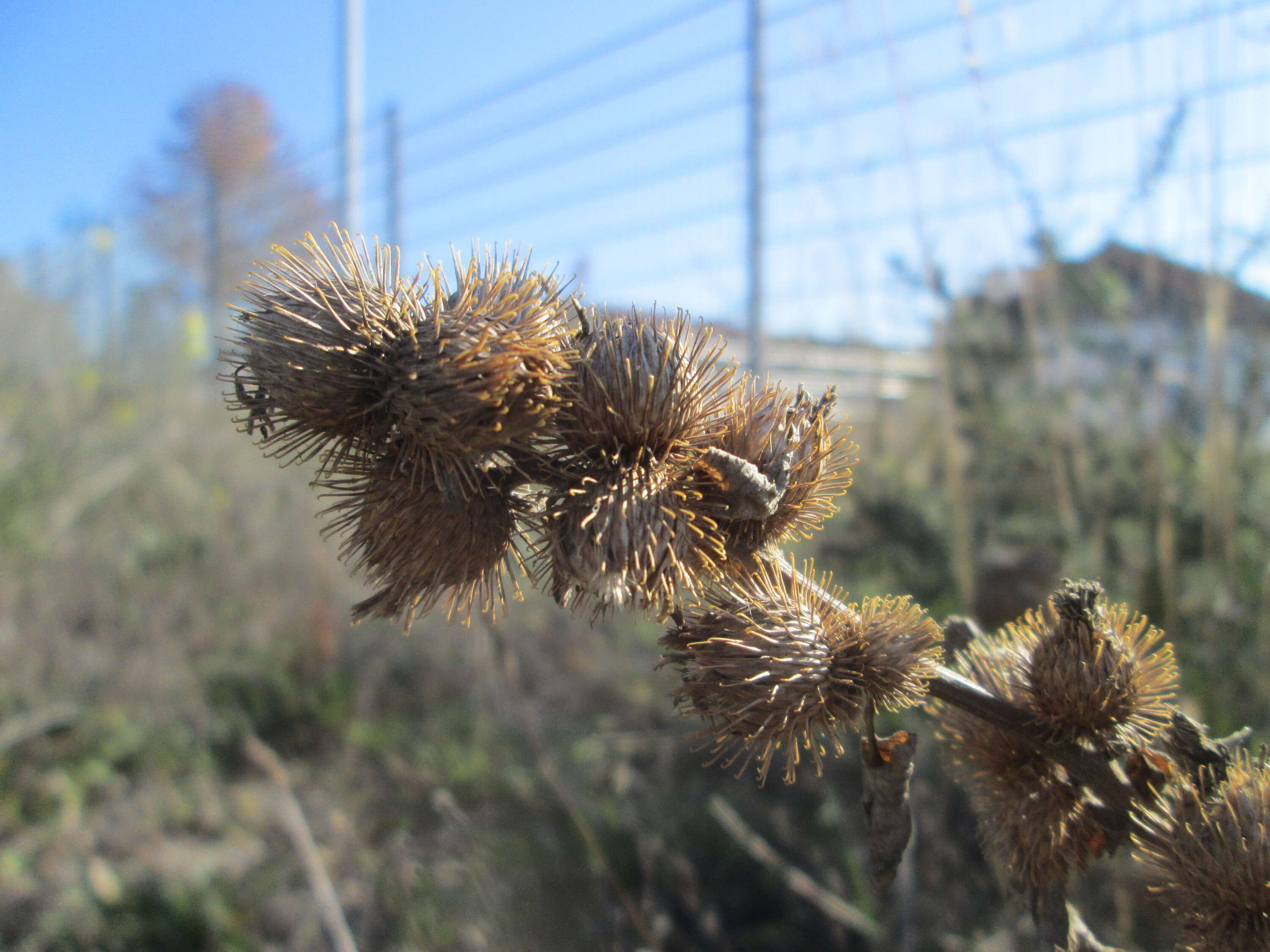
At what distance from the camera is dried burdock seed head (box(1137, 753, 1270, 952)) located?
774 mm

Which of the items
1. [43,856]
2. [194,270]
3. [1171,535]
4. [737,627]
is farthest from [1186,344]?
[194,270]

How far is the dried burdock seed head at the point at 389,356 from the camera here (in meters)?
0.73

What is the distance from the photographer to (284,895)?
3150mm

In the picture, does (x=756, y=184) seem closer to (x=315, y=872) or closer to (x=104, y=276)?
(x=315, y=872)

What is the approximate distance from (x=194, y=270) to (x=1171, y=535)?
1176 cm

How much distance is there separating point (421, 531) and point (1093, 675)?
2.49 ft

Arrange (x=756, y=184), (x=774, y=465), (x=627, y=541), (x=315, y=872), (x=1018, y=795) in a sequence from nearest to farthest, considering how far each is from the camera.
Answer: (x=627, y=541), (x=774, y=465), (x=1018, y=795), (x=315, y=872), (x=756, y=184)

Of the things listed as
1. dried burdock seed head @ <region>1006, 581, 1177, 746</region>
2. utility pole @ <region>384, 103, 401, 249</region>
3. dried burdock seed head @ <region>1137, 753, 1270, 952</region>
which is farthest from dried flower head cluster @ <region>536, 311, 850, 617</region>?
utility pole @ <region>384, 103, 401, 249</region>

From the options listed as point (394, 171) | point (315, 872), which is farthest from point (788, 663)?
point (394, 171)

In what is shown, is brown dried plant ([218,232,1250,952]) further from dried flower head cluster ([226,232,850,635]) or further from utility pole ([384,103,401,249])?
utility pole ([384,103,401,249])

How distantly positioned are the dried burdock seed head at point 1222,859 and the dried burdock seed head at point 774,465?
19.6 inches

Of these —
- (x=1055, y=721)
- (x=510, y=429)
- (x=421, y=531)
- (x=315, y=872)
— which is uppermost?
(x=510, y=429)

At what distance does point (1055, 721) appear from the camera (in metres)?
0.89

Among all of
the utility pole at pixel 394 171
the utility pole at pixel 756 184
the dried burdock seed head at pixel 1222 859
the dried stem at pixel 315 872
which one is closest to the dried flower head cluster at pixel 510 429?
the dried burdock seed head at pixel 1222 859
